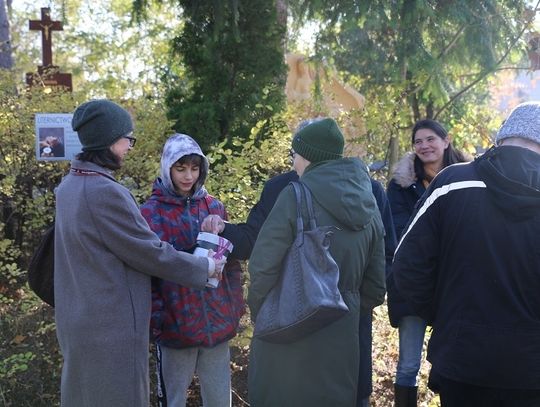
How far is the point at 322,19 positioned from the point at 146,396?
516cm

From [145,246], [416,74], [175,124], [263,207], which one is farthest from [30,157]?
[416,74]

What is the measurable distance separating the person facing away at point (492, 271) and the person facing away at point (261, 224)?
547mm

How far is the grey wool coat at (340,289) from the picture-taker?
113 inches

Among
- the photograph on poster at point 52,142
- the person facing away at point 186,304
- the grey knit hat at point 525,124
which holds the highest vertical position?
the photograph on poster at point 52,142

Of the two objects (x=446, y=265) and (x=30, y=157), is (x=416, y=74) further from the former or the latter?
(x=446, y=265)

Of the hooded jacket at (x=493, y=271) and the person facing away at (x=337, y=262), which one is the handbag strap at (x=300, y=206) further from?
the hooded jacket at (x=493, y=271)

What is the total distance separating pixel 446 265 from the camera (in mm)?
2758

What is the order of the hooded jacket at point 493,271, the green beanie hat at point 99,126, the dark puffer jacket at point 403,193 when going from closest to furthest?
the hooded jacket at point 493,271
the green beanie hat at point 99,126
the dark puffer jacket at point 403,193

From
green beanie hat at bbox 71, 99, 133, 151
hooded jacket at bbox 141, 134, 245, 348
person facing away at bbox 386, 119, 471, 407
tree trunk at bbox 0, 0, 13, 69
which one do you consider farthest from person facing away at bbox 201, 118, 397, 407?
tree trunk at bbox 0, 0, 13, 69

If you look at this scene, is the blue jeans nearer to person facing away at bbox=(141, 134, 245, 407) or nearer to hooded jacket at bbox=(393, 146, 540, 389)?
person facing away at bbox=(141, 134, 245, 407)

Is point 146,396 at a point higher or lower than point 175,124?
lower

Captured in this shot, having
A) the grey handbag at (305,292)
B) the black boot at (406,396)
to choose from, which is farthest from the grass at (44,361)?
the grey handbag at (305,292)

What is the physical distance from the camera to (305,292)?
2.78 m

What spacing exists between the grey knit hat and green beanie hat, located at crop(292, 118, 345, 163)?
29.0 inches
